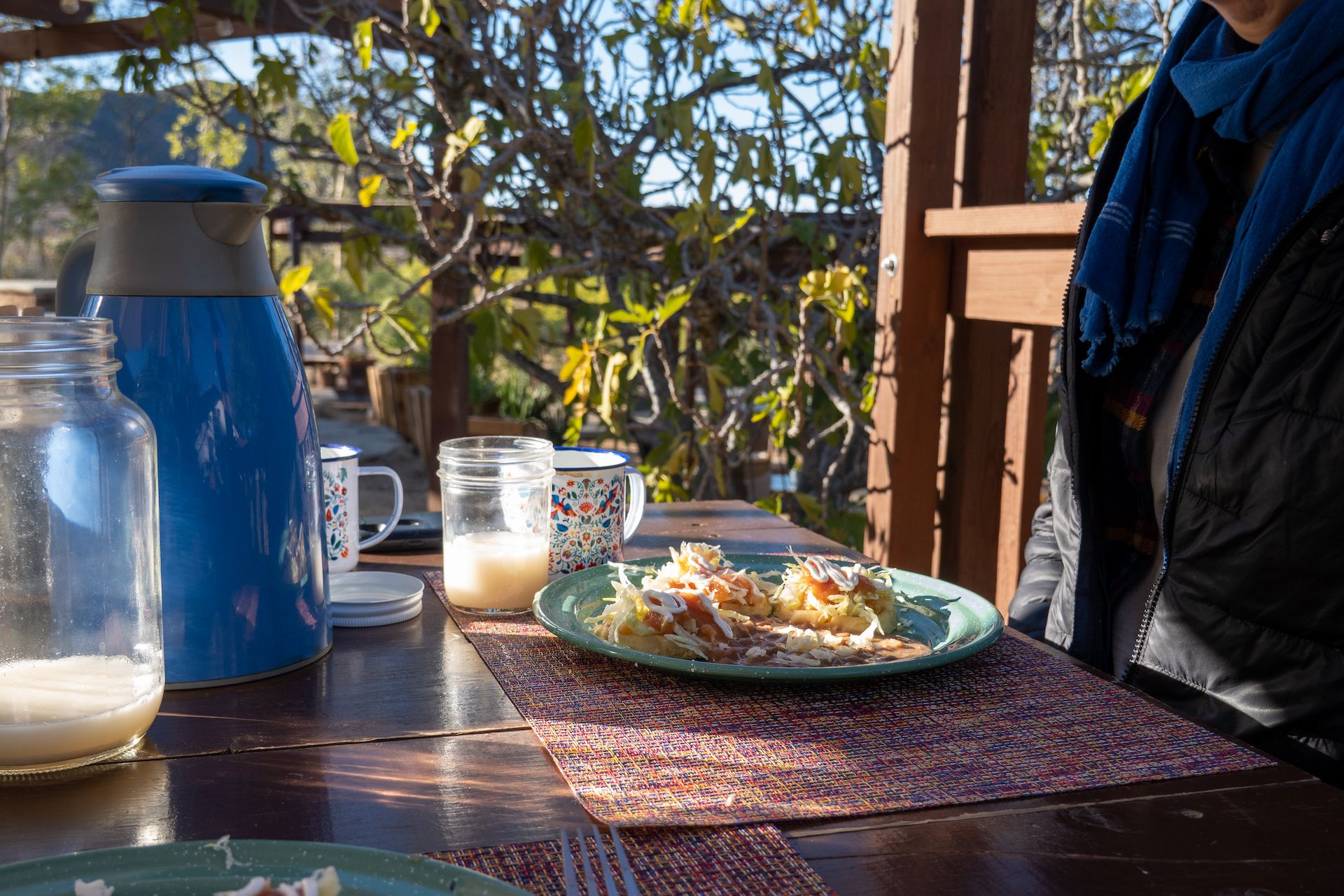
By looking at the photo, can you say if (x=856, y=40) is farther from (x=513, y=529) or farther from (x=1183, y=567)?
(x=513, y=529)

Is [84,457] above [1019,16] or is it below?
below

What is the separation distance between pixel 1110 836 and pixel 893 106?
1.78 m

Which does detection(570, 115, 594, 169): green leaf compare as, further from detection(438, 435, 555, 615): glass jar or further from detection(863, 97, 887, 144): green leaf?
detection(438, 435, 555, 615): glass jar

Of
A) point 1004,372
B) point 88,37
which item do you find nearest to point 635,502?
point 1004,372

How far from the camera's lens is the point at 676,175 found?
3.09 m

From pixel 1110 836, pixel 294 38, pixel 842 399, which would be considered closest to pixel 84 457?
pixel 1110 836

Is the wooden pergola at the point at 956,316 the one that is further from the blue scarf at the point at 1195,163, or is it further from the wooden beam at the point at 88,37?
the wooden beam at the point at 88,37

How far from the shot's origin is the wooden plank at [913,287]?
82.4 inches

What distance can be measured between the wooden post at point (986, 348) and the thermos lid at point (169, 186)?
62.0 inches

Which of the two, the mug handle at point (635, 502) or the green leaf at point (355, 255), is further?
the green leaf at point (355, 255)

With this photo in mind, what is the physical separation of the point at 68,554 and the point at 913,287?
173cm

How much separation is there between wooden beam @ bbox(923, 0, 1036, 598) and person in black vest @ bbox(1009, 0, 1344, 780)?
24.2 inches

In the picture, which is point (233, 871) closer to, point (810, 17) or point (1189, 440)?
point (1189, 440)

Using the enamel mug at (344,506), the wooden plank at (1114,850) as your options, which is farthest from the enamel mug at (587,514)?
the wooden plank at (1114,850)
